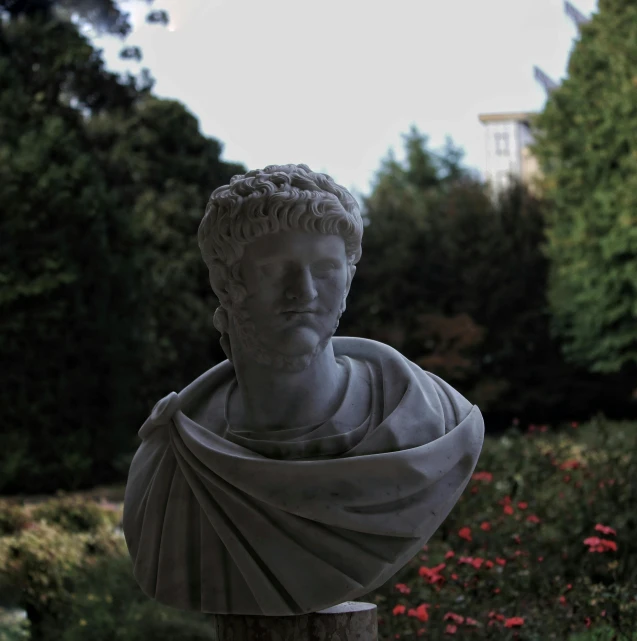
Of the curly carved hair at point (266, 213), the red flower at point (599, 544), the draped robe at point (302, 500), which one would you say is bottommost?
the red flower at point (599, 544)

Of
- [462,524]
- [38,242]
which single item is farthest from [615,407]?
[462,524]

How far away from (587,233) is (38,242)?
37.2ft

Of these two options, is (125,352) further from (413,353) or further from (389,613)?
(389,613)

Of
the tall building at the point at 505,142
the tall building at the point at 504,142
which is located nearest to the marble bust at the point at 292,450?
the tall building at the point at 505,142

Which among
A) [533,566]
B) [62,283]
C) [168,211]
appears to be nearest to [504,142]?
[168,211]

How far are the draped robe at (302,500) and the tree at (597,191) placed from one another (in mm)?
17786

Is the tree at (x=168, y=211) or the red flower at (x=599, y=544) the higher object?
the tree at (x=168, y=211)

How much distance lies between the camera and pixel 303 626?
3.43 metres

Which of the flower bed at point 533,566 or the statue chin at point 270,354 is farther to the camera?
the flower bed at point 533,566

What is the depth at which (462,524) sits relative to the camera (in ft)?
25.8

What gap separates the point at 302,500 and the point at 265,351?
0.49 meters

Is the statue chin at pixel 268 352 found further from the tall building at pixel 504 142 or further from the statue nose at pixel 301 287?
the tall building at pixel 504 142

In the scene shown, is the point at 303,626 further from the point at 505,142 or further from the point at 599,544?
the point at 505,142

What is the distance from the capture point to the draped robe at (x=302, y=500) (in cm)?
321
